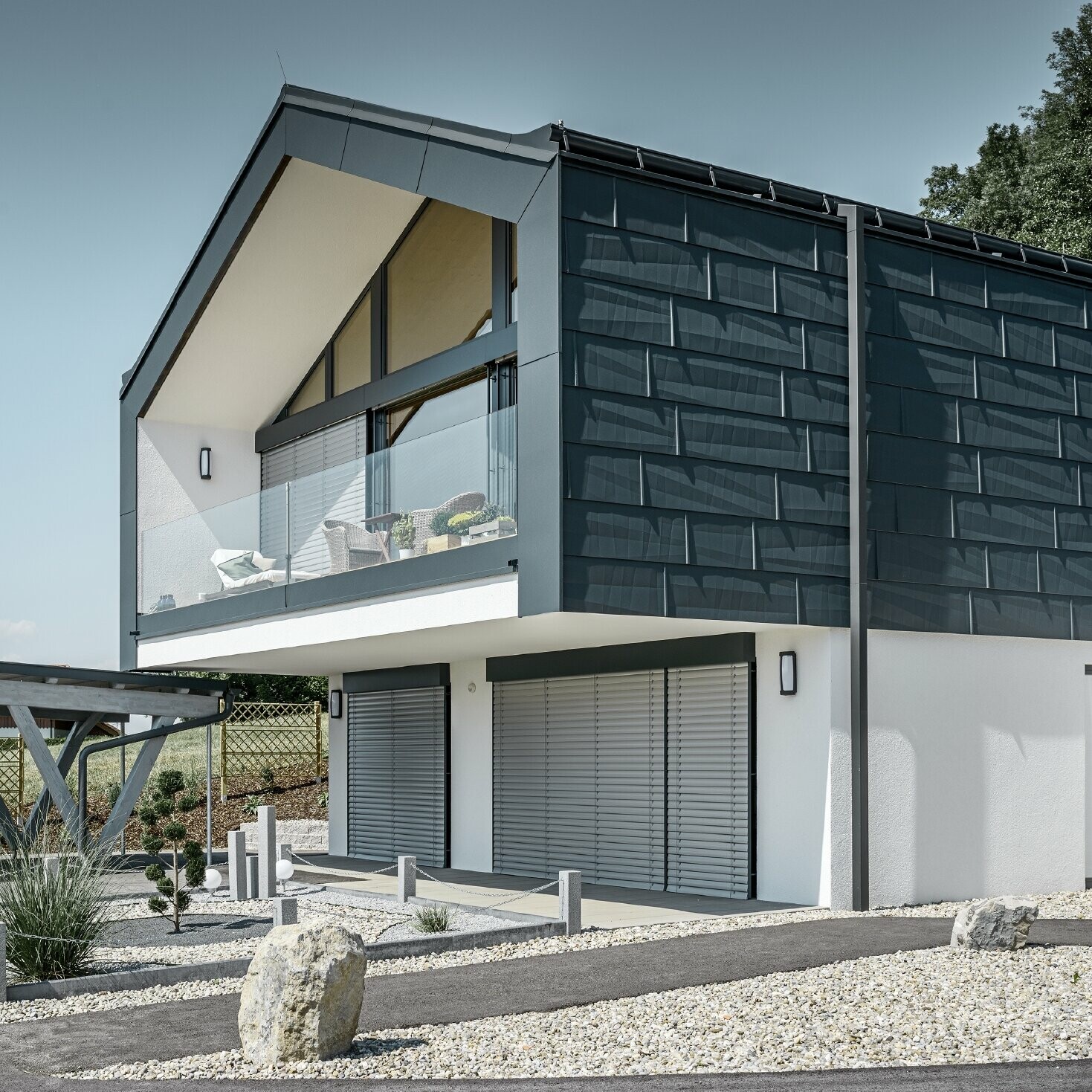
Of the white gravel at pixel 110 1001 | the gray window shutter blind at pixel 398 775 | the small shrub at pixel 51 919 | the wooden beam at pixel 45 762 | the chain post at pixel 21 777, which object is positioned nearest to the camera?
the white gravel at pixel 110 1001

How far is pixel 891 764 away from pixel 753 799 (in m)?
1.29

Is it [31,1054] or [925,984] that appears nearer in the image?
[31,1054]

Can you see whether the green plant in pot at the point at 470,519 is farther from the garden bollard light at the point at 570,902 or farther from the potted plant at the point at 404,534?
the garden bollard light at the point at 570,902

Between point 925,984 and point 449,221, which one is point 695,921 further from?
point 449,221

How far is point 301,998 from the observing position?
20.8 feet

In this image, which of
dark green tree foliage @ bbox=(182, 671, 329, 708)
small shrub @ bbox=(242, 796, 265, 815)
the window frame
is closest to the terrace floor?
the window frame

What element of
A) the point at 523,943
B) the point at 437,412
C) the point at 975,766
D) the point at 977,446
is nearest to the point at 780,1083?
the point at 523,943

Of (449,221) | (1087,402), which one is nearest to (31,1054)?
(449,221)

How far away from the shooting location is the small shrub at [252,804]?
23266 millimetres

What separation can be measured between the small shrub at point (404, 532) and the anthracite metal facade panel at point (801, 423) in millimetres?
2128

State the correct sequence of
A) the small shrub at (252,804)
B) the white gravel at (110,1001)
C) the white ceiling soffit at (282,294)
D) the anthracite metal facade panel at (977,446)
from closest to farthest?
the white gravel at (110,1001) → the anthracite metal facade panel at (977,446) → the white ceiling soffit at (282,294) → the small shrub at (252,804)

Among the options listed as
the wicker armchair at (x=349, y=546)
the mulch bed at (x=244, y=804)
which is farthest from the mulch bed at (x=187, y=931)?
the mulch bed at (x=244, y=804)

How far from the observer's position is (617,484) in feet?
36.2

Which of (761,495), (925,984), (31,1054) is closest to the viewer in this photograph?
(31,1054)
